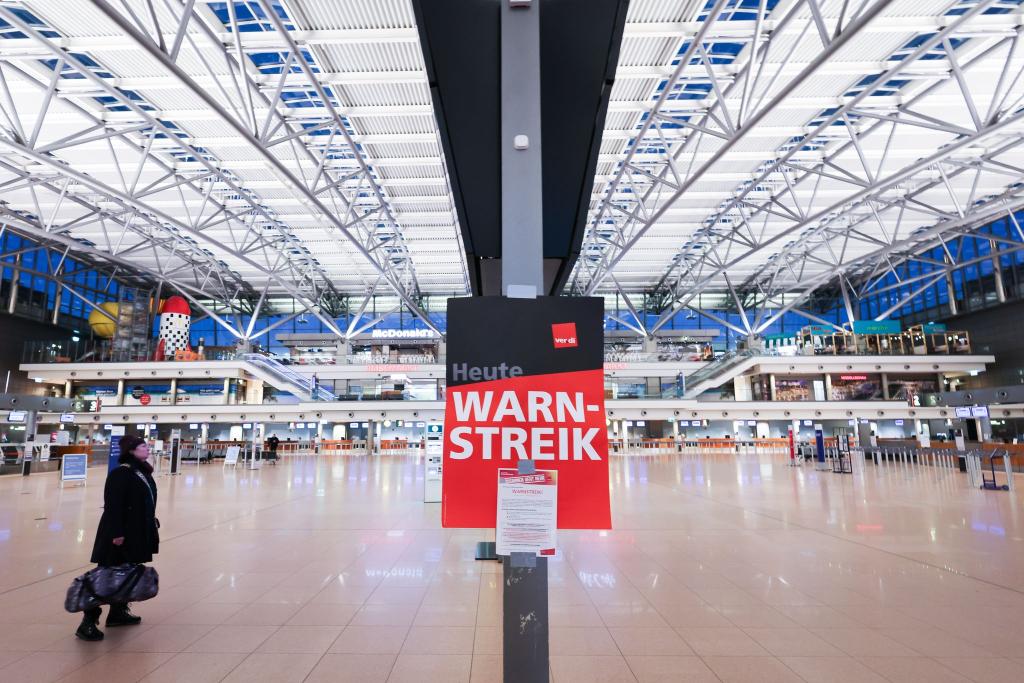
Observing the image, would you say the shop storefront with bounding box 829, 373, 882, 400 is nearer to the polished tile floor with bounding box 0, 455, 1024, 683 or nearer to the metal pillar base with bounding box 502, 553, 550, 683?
the polished tile floor with bounding box 0, 455, 1024, 683

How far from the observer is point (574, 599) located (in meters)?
5.84

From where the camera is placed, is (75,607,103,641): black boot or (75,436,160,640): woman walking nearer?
(75,607,103,641): black boot

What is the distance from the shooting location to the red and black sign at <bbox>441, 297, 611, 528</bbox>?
2.86 m

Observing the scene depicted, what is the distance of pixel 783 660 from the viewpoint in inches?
169

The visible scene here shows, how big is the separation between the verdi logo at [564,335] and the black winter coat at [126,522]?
14.8 feet

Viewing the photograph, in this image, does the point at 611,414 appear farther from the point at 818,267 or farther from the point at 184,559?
the point at 184,559

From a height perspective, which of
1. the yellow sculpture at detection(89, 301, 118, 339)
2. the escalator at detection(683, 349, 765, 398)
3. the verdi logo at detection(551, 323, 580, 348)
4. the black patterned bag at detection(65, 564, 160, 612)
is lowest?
the black patterned bag at detection(65, 564, 160, 612)

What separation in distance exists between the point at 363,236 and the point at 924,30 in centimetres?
2833

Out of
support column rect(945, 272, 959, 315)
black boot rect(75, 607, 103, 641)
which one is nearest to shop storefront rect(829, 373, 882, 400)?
support column rect(945, 272, 959, 315)

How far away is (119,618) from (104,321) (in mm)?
51218

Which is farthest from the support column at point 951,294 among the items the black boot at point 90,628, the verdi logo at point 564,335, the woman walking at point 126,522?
the black boot at point 90,628

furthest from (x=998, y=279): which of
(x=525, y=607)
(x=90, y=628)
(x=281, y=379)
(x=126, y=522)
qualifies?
(x=281, y=379)

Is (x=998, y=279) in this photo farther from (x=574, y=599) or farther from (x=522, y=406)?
(x=522, y=406)

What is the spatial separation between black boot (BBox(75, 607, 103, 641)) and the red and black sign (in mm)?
4057
